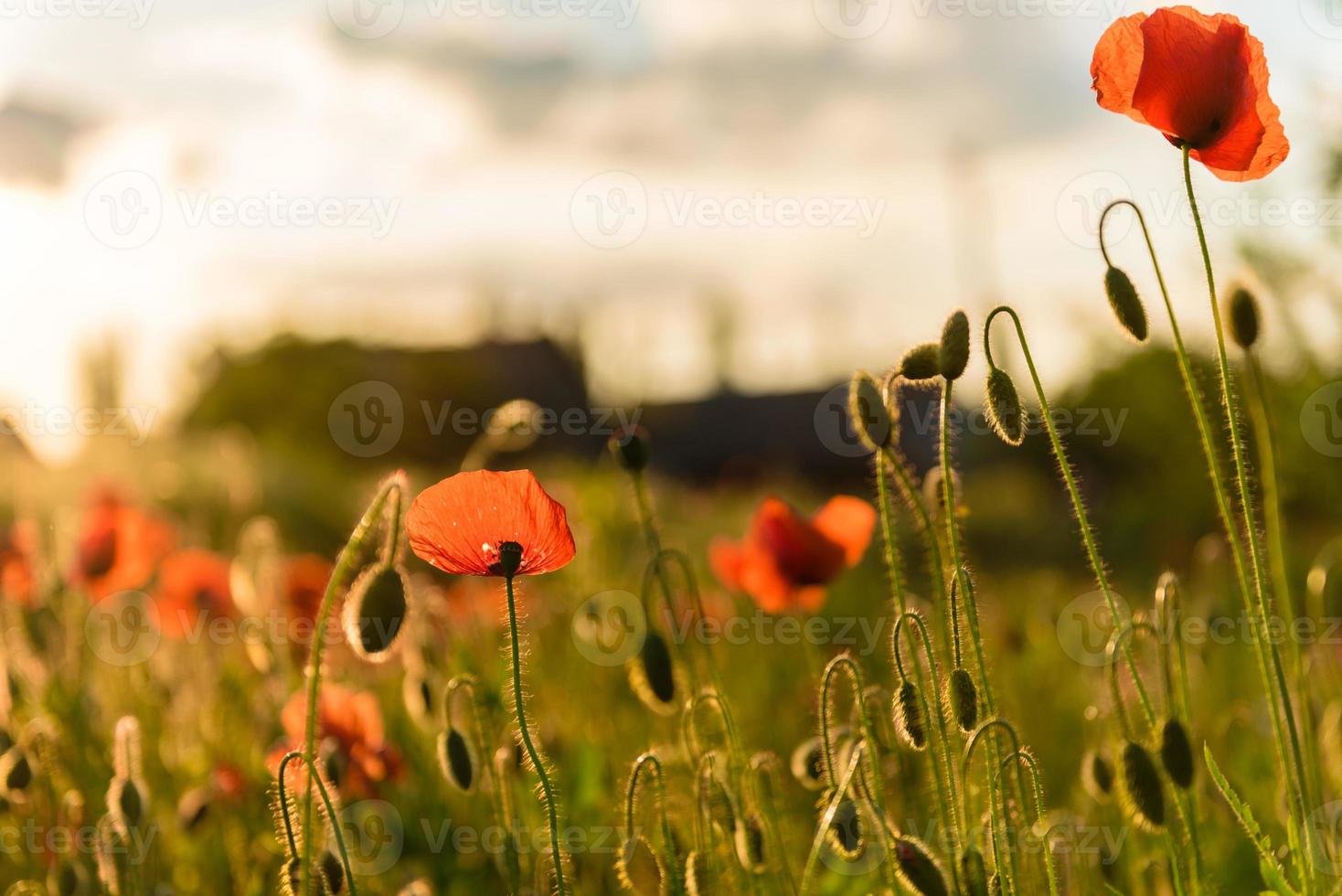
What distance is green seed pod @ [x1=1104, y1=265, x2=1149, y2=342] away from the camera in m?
1.52

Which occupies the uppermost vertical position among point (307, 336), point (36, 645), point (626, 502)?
point (307, 336)

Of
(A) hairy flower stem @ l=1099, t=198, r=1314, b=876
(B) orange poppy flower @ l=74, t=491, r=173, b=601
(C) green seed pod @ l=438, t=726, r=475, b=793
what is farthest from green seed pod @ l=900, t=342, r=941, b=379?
(B) orange poppy flower @ l=74, t=491, r=173, b=601

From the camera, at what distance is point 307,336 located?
22.7 meters

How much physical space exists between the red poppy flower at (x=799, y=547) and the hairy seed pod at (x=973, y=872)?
1.07 meters

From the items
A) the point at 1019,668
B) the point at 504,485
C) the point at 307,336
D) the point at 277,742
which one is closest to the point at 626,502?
the point at 1019,668

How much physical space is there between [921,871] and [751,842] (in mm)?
275

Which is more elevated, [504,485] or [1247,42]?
[1247,42]

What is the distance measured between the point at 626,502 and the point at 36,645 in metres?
4.31

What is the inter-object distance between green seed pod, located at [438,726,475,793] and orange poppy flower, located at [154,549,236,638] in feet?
5.97

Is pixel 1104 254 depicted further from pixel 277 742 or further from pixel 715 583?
pixel 715 583

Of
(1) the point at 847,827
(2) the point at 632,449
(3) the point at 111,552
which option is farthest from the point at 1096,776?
(3) the point at 111,552

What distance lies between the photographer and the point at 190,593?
3.41 meters

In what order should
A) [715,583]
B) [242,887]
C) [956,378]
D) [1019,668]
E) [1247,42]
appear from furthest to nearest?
[715,583] → [1019,668] → [242,887] → [1247,42] → [956,378]

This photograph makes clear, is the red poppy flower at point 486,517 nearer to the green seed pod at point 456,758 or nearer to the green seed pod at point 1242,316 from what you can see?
the green seed pod at point 456,758
